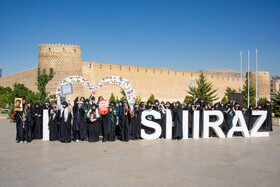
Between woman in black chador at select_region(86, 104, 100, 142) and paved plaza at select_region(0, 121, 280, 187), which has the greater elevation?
woman in black chador at select_region(86, 104, 100, 142)

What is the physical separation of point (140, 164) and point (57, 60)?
66.4ft

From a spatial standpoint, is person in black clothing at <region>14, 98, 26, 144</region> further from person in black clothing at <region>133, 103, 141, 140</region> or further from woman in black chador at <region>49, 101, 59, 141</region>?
person in black clothing at <region>133, 103, 141, 140</region>

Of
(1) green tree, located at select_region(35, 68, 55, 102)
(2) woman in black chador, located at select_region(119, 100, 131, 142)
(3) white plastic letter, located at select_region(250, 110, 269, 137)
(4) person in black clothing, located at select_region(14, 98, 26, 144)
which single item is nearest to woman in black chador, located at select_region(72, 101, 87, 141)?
(2) woman in black chador, located at select_region(119, 100, 131, 142)

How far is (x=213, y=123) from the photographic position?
30.0ft

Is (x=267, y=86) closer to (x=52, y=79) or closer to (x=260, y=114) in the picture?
(x=52, y=79)

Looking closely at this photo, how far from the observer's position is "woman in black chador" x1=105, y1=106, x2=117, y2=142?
839 centimetres

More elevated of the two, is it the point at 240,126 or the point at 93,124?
the point at 93,124

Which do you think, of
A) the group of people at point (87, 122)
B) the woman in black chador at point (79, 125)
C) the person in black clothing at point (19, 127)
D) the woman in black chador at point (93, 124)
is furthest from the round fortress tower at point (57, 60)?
the woman in black chador at point (93, 124)

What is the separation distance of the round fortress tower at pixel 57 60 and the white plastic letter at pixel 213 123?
56.2ft

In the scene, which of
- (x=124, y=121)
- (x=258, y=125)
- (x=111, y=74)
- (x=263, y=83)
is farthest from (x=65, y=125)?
(x=263, y=83)

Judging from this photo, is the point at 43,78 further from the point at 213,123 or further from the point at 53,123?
the point at 213,123

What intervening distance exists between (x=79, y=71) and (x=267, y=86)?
33.3 m

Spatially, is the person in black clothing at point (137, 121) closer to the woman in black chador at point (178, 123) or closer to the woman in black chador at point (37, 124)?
the woman in black chador at point (178, 123)

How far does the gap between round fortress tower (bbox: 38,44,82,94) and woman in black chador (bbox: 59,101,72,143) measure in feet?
52.4
